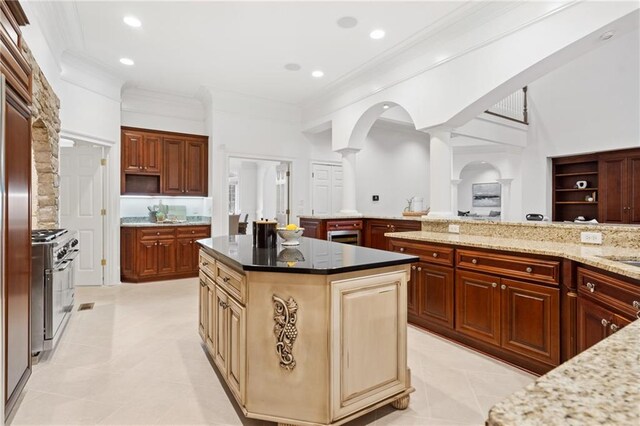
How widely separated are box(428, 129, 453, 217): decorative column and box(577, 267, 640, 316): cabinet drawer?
192 cm

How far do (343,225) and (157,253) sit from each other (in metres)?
2.99

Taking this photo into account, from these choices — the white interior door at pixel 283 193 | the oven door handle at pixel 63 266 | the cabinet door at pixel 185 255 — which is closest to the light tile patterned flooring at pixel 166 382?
the oven door handle at pixel 63 266

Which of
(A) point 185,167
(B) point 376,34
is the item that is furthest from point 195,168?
(B) point 376,34

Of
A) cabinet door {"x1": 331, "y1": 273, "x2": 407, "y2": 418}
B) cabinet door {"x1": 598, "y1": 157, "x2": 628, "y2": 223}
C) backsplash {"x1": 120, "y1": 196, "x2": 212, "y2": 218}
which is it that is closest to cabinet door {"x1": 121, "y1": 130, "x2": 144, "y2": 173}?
backsplash {"x1": 120, "y1": 196, "x2": 212, "y2": 218}

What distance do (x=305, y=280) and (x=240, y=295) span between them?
39 cm

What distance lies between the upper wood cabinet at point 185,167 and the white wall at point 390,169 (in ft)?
10.4

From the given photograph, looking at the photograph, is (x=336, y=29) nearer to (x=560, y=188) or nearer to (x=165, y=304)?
(x=165, y=304)

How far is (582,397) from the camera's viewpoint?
1.74ft

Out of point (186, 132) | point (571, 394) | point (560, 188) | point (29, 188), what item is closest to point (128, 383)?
point (29, 188)

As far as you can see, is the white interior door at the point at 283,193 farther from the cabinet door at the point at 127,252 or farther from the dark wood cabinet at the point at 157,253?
the cabinet door at the point at 127,252

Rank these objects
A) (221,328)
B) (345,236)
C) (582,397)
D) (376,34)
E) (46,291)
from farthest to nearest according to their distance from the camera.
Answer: (345,236)
(376,34)
(46,291)
(221,328)
(582,397)

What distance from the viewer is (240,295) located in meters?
1.86

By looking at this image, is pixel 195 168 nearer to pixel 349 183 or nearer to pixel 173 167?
pixel 173 167

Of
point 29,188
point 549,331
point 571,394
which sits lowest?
point 549,331
